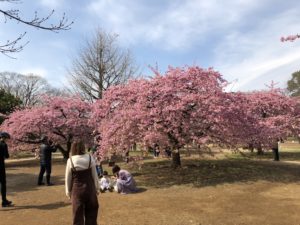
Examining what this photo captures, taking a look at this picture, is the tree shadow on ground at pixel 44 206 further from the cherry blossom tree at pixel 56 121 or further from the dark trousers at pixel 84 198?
the cherry blossom tree at pixel 56 121

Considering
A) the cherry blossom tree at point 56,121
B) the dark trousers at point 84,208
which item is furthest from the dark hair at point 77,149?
the cherry blossom tree at point 56,121

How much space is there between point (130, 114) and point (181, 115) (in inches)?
70.5

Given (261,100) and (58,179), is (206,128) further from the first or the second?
(261,100)

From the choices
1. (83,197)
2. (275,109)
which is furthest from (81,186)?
(275,109)

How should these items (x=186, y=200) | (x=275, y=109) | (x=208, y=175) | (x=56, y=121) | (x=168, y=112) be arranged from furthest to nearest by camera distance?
(x=275, y=109)
(x=56, y=121)
(x=208, y=175)
(x=168, y=112)
(x=186, y=200)

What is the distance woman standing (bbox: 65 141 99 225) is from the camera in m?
5.86

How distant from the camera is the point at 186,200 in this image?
31.7 ft

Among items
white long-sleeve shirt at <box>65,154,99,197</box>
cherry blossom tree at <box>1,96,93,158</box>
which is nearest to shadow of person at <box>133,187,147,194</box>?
white long-sleeve shirt at <box>65,154,99,197</box>

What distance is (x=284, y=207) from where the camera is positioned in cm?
873

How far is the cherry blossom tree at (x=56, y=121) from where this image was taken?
65.5 ft

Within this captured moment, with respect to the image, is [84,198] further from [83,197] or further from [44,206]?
[44,206]

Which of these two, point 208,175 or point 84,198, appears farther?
point 208,175

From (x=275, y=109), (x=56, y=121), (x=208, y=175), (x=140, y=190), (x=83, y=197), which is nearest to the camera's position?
(x=83, y=197)

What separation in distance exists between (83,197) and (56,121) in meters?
14.8
